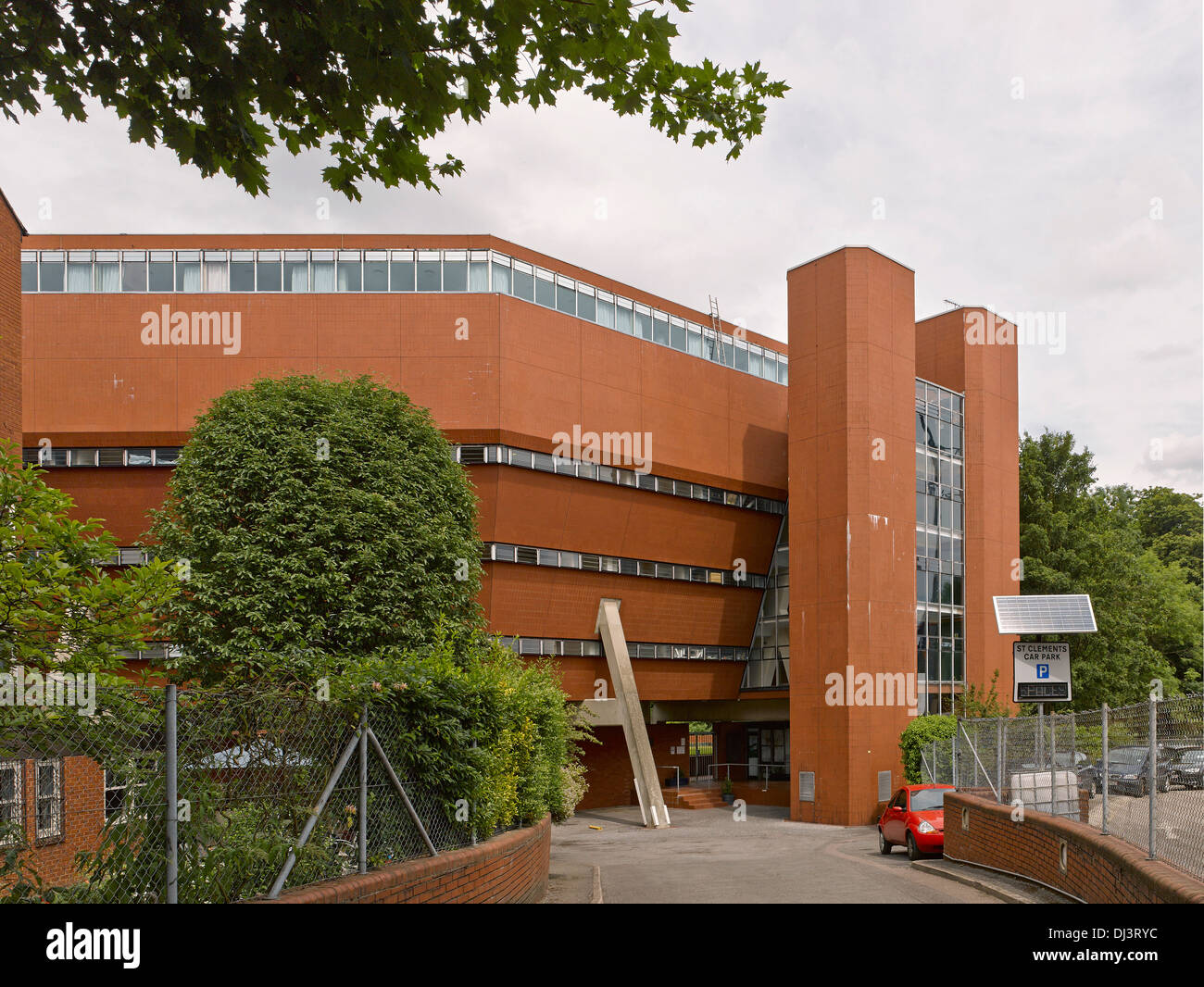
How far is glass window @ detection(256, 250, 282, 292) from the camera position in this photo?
3138cm

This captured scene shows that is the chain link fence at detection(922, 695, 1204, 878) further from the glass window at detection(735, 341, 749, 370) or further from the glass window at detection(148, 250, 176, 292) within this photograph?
the glass window at detection(148, 250, 176, 292)

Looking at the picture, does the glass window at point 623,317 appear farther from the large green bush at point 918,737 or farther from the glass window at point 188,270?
the large green bush at point 918,737

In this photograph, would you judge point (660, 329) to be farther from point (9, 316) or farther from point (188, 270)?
point (9, 316)

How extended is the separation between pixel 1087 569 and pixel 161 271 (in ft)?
134

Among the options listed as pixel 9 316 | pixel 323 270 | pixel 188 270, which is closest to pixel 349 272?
pixel 323 270

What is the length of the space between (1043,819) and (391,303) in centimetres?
2281

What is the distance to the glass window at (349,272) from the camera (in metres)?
31.6

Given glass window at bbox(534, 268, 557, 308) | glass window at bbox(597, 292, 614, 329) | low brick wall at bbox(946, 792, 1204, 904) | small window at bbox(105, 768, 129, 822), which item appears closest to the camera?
small window at bbox(105, 768, 129, 822)

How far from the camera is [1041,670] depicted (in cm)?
1568

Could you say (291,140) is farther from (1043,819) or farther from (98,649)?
(1043,819)

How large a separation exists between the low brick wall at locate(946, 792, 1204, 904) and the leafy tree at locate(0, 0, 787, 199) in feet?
21.0

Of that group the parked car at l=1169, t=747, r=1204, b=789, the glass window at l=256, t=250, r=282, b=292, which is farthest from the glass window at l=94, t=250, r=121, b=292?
the parked car at l=1169, t=747, r=1204, b=789

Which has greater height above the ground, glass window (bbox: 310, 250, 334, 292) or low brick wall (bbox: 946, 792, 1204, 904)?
glass window (bbox: 310, 250, 334, 292)
